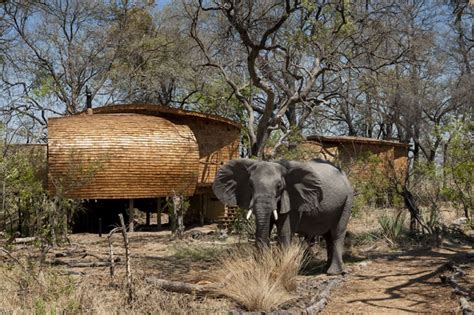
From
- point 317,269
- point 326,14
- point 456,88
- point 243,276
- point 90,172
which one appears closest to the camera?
point 243,276

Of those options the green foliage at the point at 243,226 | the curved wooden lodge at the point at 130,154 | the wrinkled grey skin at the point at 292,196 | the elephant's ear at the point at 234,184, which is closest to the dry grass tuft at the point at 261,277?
the wrinkled grey skin at the point at 292,196

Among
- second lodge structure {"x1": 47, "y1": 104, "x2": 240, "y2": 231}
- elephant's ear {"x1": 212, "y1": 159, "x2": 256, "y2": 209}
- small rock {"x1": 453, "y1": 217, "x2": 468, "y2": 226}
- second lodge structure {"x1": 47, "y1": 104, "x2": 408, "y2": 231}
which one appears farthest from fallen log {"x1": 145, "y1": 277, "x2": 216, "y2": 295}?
small rock {"x1": 453, "y1": 217, "x2": 468, "y2": 226}

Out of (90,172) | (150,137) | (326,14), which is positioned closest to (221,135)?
(150,137)

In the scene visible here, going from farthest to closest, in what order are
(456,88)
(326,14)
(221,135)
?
1. (456,88)
2. (221,135)
3. (326,14)

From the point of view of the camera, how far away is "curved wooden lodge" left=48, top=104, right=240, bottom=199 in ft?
56.0

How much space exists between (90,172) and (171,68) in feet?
49.4

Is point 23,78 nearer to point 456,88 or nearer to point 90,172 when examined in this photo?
point 90,172

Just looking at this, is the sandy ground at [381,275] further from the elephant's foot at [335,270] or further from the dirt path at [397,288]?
the elephant's foot at [335,270]

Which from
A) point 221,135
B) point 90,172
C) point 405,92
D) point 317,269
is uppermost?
point 405,92

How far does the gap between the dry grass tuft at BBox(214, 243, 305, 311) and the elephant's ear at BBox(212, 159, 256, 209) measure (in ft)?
3.63

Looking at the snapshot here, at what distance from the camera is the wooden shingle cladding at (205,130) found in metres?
19.8

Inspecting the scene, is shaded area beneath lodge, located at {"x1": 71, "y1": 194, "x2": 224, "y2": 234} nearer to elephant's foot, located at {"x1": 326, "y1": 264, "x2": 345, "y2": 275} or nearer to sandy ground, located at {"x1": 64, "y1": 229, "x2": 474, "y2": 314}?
sandy ground, located at {"x1": 64, "y1": 229, "x2": 474, "y2": 314}

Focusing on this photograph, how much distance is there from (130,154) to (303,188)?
9.48 meters

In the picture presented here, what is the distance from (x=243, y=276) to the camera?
749 centimetres
